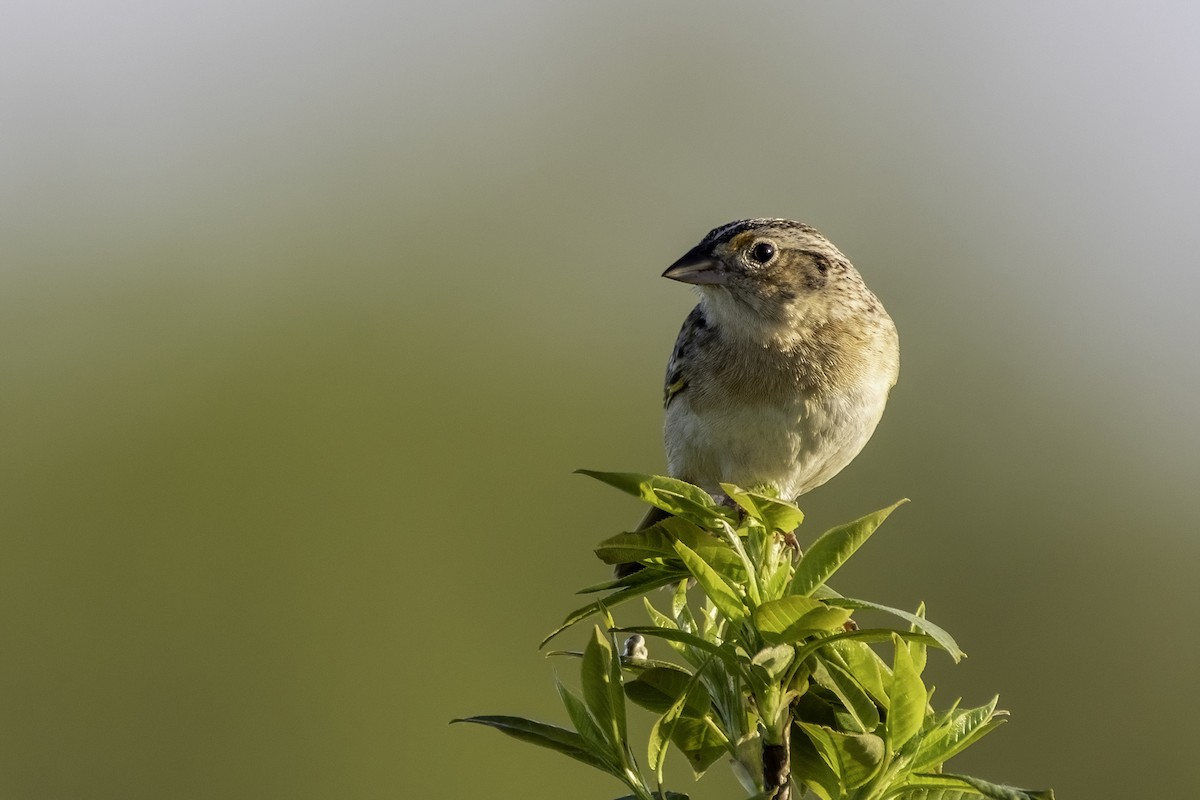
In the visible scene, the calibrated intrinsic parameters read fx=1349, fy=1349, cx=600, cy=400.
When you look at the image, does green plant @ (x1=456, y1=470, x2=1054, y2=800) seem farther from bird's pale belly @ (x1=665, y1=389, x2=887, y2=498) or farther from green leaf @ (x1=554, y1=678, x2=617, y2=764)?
bird's pale belly @ (x1=665, y1=389, x2=887, y2=498)

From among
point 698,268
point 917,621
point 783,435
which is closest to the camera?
point 917,621

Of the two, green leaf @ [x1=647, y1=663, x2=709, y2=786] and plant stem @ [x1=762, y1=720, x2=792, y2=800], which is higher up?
green leaf @ [x1=647, y1=663, x2=709, y2=786]

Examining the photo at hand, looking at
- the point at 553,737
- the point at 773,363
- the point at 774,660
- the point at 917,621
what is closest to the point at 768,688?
the point at 774,660

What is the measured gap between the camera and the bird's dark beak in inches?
192

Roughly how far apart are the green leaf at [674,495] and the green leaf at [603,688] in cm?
24

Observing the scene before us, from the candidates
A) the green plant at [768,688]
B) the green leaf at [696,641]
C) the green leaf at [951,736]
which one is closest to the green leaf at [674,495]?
the green plant at [768,688]

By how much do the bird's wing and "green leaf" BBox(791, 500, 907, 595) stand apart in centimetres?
269

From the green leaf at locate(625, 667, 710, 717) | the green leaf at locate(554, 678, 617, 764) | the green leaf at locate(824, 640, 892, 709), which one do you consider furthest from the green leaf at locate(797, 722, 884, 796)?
the green leaf at locate(554, 678, 617, 764)

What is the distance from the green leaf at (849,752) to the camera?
2.04m

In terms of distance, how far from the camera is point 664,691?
2.27m

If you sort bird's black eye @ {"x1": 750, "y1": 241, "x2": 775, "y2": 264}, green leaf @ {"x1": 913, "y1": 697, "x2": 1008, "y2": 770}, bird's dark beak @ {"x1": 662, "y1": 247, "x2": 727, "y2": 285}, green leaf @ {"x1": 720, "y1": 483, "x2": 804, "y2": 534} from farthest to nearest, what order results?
bird's black eye @ {"x1": 750, "y1": 241, "x2": 775, "y2": 264} < bird's dark beak @ {"x1": 662, "y1": 247, "x2": 727, "y2": 285} < green leaf @ {"x1": 720, "y1": 483, "x2": 804, "y2": 534} < green leaf @ {"x1": 913, "y1": 697, "x2": 1008, "y2": 770}

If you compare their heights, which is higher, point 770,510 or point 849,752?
point 770,510

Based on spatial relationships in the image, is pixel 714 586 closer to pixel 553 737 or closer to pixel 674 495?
pixel 674 495

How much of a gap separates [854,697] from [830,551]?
0.24 meters
